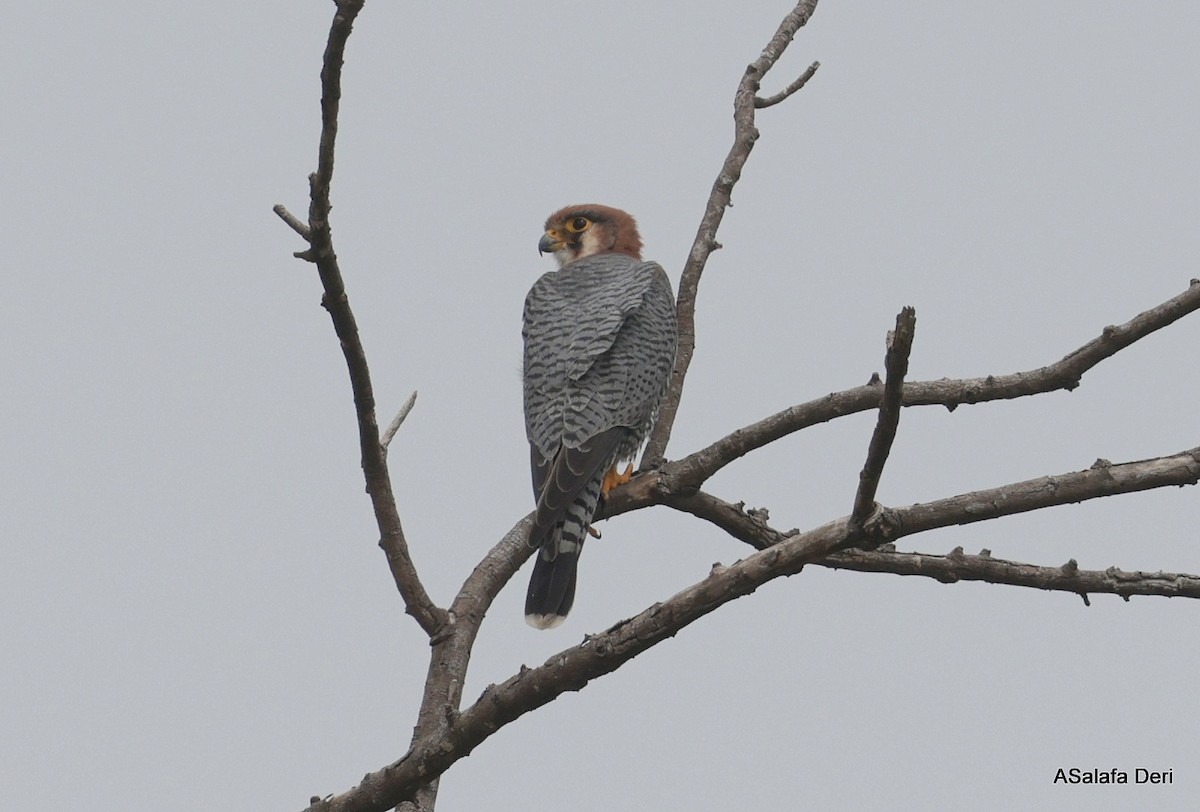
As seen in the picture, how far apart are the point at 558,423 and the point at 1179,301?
2.21 m

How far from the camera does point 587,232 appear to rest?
641 cm

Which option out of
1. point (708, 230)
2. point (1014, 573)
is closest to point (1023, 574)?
point (1014, 573)

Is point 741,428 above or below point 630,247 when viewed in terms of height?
below

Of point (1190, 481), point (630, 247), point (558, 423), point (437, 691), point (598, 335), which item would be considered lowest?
point (437, 691)

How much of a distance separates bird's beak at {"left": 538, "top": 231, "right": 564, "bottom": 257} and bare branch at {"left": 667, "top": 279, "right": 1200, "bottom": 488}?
2.10 m

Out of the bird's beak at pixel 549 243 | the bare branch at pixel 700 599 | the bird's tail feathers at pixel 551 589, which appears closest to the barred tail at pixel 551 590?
the bird's tail feathers at pixel 551 589

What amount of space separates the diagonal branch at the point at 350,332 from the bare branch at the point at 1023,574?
1.23 metres

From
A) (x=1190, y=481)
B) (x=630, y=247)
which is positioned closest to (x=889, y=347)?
(x=1190, y=481)

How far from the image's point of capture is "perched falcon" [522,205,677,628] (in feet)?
14.7

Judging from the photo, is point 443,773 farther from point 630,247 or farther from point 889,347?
point 630,247

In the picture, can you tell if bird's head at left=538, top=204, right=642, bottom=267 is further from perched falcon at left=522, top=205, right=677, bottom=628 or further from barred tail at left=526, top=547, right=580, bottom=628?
barred tail at left=526, top=547, right=580, bottom=628

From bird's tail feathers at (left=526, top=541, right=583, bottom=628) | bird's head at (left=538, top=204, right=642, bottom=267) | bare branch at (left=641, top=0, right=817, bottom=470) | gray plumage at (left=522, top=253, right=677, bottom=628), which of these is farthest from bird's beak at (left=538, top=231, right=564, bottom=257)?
bird's tail feathers at (left=526, top=541, right=583, bottom=628)

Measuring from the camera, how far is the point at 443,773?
10.5 feet

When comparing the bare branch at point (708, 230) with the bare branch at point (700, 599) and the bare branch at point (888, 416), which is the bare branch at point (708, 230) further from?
the bare branch at point (888, 416)
